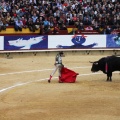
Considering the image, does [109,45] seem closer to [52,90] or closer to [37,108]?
[52,90]

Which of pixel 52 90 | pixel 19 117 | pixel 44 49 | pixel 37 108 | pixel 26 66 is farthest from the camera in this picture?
pixel 44 49

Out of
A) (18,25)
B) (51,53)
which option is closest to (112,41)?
(51,53)

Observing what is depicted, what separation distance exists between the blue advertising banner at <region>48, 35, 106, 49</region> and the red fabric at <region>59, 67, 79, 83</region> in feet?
32.3

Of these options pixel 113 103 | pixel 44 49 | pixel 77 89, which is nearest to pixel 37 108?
pixel 113 103

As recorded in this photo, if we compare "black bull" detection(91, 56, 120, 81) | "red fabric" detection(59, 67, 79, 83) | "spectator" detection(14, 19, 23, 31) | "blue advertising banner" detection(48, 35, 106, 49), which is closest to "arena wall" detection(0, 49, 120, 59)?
"blue advertising banner" detection(48, 35, 106, 49)

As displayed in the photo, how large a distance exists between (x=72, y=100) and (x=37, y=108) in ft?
5.86

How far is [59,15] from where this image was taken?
104 ft

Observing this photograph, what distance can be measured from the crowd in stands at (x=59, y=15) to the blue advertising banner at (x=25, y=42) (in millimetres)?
638

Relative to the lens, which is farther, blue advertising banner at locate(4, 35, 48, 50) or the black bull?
blue advertising banner at locate(4, 35, 48, 50)

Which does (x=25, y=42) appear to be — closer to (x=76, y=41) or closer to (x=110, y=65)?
(x=76, y=41)

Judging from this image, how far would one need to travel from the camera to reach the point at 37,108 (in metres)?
14.9

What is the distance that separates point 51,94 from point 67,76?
3.08 m

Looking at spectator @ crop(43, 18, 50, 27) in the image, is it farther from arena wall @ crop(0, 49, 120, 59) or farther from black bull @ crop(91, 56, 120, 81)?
black bull @ crop(91, 56, 120, 81)

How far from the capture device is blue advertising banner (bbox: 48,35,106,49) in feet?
99.3
